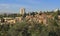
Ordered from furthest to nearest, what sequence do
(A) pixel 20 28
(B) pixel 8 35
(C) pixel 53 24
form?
(C) pixel 53 24
(A) pixel 20 28
(B) pixel 8 35

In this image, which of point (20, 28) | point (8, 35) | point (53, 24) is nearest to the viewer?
point (8, 35)

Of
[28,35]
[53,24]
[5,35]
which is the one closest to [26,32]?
[28,35]

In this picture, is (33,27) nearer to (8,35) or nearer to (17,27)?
(17,27)

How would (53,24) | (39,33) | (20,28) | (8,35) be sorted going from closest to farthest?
(39,33), (8,35), (20,28), (53,24)

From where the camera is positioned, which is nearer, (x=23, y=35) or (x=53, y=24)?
(x=23, y=35)

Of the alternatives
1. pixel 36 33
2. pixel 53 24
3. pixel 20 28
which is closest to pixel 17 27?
pixel 20 28

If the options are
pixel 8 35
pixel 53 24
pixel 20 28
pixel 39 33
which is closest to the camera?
pixel 39 33

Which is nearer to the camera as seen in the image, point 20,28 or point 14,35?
point 14,35

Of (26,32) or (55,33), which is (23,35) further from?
(55,33)
